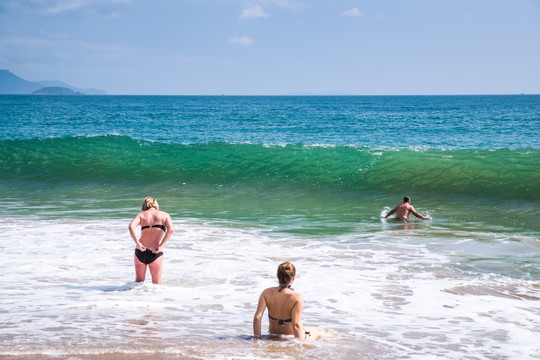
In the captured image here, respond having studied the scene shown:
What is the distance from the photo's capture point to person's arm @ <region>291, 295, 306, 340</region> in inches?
248

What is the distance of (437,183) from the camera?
22.3 metres

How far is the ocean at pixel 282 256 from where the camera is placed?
659cm

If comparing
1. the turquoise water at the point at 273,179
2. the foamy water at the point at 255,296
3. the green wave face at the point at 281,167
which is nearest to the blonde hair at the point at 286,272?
the foamy water at the point at 255,296

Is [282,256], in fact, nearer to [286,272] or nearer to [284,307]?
[284,307]

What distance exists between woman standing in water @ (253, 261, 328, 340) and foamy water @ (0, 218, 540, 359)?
0.45ft

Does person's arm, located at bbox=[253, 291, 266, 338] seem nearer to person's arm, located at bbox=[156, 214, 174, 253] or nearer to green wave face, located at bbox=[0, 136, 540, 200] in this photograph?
person's arm, located at bbox=[156, 214, 174, 253]

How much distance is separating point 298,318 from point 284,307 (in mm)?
180

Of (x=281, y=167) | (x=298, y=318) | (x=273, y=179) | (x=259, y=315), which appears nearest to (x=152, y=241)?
(x=259, y=315)

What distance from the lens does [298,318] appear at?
20.8ft

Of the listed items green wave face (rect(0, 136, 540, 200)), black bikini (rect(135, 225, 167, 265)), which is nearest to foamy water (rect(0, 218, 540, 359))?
black bikini (rect(135, 225, 167, 265))

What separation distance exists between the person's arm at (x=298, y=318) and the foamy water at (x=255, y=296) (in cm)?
10

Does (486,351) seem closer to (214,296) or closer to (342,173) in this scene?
(214,296)

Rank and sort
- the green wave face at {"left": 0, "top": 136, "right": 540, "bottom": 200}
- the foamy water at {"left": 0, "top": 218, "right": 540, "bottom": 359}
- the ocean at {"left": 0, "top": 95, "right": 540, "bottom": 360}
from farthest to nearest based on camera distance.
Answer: the green wave face at {"left": 0, "top": 136, "right": 540, "bottom": 200} < the ocean at {"left": 0, "top": 95, "right": 540, "bottom": 360} < the foamy water at {"left": 0, "top": 218, "right": 540, "bottom": 359}

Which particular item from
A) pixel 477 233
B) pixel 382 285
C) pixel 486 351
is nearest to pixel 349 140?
pixel 477 233
